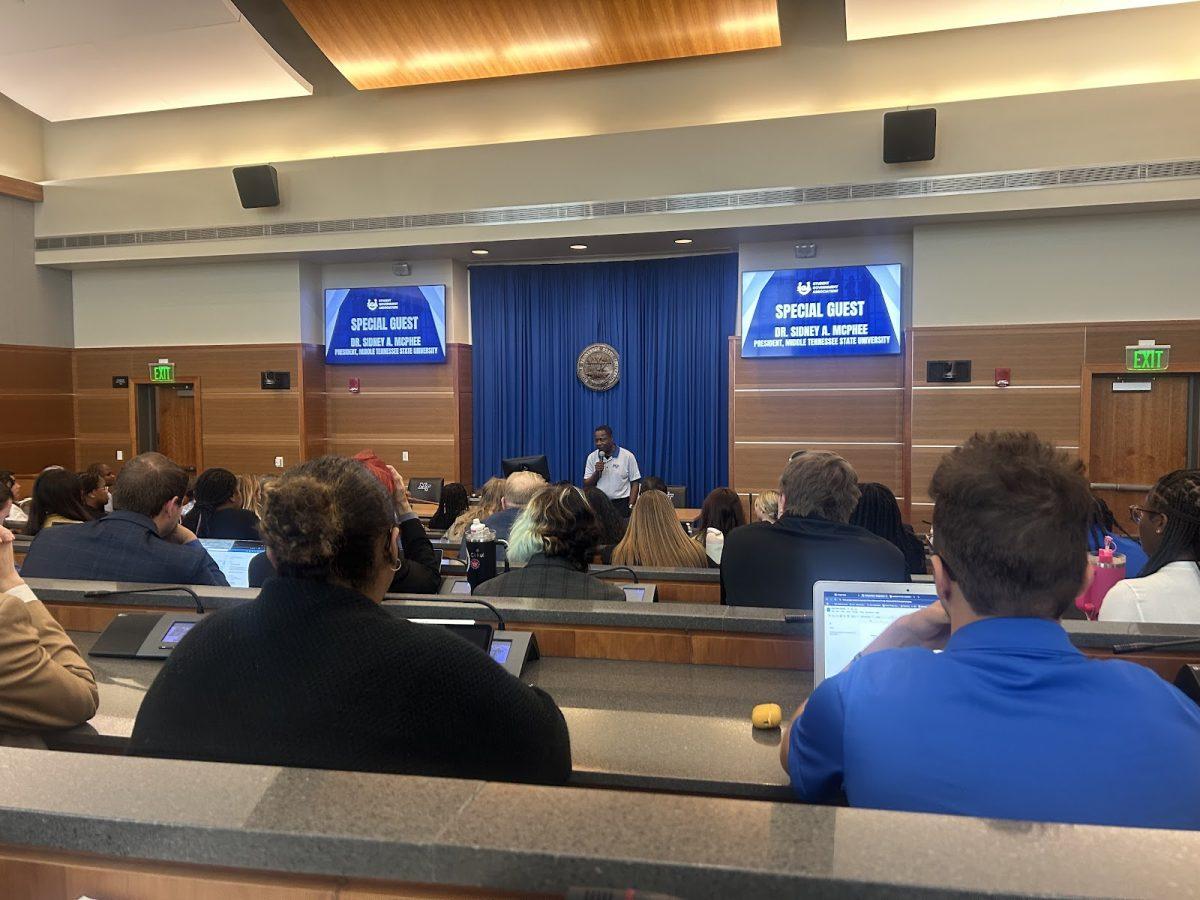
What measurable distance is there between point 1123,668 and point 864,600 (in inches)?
→ 26.3

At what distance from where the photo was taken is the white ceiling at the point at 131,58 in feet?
21.8

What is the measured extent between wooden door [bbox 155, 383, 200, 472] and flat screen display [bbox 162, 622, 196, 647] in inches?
284

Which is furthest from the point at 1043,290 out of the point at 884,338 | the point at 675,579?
the point at 675,579

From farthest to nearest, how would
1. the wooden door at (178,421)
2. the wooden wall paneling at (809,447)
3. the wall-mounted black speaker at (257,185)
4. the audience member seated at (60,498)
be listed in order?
the wooden door at (178,421) < the wall-mounted black speaker at (257,185) < the wooden wall paneling at (809,447) < the audience member seated at (60,498)

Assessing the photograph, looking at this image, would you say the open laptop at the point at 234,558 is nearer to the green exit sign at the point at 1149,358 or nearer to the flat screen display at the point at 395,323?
the flat screen display at the point at 395,323

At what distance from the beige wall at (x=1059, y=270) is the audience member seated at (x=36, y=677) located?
253 inches

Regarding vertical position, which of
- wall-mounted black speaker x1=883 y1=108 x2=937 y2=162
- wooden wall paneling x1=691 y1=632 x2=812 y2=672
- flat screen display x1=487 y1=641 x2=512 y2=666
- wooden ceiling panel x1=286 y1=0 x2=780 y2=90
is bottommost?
wooden wall paneling x1=691 y1=632 x2=812 y2=672

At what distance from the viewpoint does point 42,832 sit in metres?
0.82

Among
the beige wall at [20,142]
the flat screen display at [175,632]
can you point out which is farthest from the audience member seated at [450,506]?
the beige wall at [20,142]

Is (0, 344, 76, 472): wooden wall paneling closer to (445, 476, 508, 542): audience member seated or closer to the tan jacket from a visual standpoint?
(445, 476, 508, 542): audience member seated

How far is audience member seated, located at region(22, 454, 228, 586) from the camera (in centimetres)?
260

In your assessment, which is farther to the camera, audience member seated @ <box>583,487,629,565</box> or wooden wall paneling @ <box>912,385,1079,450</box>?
wooden wall paneling @ <box>912,385,1079,450</box>

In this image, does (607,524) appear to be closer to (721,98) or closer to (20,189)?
(721,98)

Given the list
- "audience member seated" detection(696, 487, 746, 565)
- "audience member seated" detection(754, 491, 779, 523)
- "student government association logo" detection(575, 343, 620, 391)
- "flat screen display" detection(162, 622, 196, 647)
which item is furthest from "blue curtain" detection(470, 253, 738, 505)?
"flat screen display" detection(162, 622, 196, 647)
